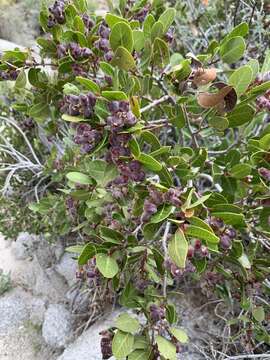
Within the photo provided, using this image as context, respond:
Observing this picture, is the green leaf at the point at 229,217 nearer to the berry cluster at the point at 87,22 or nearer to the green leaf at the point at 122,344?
the green leaf at the point at 122,344

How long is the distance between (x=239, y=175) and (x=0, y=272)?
1823 mm

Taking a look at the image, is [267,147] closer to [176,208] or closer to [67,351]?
[176,208]

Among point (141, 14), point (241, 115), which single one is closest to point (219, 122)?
point (241, 115)

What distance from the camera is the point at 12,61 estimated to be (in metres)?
1.18

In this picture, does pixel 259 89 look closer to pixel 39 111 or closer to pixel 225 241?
pixel 225 241

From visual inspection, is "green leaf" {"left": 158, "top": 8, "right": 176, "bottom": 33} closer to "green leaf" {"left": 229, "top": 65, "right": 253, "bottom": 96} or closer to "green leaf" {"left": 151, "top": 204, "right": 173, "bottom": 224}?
"green leaf" {"left": 229, "top": 65, "right": 253, "bottom": 96}

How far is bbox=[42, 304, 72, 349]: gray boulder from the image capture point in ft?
6.63

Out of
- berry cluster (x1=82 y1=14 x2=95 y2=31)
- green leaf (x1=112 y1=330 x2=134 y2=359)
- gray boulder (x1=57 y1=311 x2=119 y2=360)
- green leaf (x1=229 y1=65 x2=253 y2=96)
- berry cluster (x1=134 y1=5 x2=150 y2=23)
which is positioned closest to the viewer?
green leaf (x1=229 y1=65 x2=253 y2=96)

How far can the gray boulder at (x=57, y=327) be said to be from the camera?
202 cm

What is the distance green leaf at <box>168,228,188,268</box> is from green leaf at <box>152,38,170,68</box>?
473 mm

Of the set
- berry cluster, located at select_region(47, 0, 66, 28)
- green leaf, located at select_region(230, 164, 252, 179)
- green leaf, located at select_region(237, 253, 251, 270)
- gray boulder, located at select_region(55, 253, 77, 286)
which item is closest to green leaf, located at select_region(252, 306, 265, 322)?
green leaf, located at select_region(237, 253, 251, 270)

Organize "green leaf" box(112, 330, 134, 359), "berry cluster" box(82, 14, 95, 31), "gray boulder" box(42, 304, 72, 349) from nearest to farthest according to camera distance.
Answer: "green leaf" box(112, 330, 134, 359)
"berry cluster" box(82, 14, 95, 31)
"gray boulder" box(42, 304, 72, 349)

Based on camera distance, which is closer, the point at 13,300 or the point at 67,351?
the point at 67,351

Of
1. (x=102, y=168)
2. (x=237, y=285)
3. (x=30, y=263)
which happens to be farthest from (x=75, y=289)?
(x=102, y=168)
